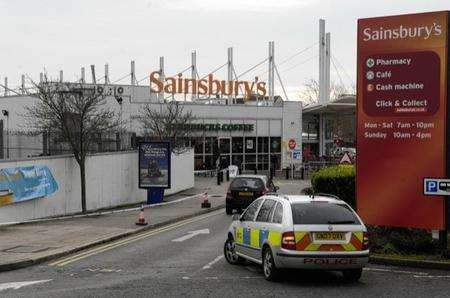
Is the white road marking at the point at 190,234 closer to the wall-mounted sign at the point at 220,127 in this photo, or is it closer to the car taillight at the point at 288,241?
the car taillight at the point at 288,241

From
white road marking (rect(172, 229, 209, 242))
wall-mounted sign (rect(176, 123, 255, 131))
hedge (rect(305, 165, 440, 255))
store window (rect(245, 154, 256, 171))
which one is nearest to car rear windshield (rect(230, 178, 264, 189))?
white road marking (rect(172, 229, 209, 242))

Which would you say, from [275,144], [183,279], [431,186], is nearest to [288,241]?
[183,279]

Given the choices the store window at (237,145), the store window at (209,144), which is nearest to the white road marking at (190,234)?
the store window at (209,144)

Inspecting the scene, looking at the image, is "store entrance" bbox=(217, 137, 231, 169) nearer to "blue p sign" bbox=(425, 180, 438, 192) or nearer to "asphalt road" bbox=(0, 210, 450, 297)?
"asphalt road" bbox=(0, 210, 450, 297)

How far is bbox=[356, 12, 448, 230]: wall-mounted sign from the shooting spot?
1416 centimetres

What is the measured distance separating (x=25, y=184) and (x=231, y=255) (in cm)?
1213

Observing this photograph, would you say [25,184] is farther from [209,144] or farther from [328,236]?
[209,144]

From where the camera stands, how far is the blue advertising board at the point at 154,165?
31.0 m

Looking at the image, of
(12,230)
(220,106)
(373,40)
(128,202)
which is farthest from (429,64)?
(220,106)

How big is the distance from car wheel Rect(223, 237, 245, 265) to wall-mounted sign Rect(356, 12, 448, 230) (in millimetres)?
3242

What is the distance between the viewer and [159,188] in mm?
31422

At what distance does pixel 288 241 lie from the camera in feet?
35.9

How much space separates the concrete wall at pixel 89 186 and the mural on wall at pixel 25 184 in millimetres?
191

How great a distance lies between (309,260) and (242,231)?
2.46 metres
